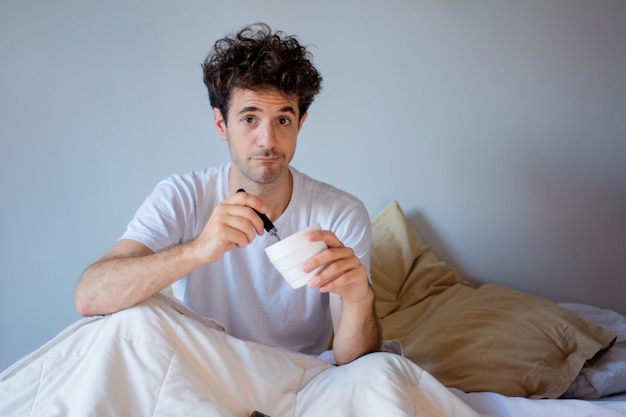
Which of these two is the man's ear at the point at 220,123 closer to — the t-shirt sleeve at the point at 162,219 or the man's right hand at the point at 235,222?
the t-shirt sleeve at the point at 162,219

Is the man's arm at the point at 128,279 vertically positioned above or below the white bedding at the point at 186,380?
above

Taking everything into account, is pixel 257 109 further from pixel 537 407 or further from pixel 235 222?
pixel 537 407

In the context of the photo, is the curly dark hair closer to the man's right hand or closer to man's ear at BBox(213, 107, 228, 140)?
man's ear at BBox(213, 107, 228, 140)

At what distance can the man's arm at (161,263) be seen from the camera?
4.13 ft

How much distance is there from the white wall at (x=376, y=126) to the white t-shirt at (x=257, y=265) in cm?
58

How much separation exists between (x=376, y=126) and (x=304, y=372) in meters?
1.00

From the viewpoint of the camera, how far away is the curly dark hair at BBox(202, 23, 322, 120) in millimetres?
1502

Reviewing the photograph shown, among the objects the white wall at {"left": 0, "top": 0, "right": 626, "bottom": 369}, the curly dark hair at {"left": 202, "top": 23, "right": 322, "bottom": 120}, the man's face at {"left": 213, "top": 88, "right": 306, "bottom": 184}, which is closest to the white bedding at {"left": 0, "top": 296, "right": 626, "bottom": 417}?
the man's face at {"left": 213, "top": 88, "right": 306, "bottom": 184}

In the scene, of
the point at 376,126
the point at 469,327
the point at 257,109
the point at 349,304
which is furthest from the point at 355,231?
the point at 376,126

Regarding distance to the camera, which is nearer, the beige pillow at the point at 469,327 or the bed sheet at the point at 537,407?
the bed sheet at the point at 537,407

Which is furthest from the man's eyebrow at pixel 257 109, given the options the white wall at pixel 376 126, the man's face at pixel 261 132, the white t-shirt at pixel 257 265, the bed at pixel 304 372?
the white wall at pixel 376 126

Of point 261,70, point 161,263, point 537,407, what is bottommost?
point 537,407

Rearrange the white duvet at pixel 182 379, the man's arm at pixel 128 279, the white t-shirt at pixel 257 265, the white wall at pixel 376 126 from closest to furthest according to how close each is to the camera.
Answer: the white duvet at pixel 182 379, the man's arm at pixel 128 279, the white t-shirt at pixel 257 265, the white wall at pixel 376 126

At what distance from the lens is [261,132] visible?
149 cm
